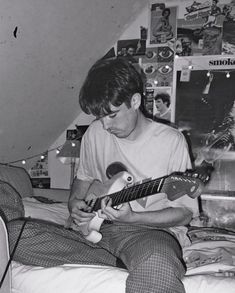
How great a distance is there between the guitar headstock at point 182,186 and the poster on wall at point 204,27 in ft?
5.47

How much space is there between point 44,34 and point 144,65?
3.44 feet

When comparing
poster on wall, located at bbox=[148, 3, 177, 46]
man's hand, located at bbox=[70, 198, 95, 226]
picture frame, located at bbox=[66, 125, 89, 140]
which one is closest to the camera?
man's hand, located at bbox=[70, 198, 95, 226]

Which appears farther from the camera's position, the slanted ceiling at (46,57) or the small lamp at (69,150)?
the small lamp at (69,150)

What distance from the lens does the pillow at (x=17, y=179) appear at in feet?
6.56

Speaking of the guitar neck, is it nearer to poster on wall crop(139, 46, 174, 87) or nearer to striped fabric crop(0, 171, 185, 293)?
striped fabric crop(0, 171, 185, 293)

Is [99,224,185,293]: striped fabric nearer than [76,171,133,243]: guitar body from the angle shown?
Yes

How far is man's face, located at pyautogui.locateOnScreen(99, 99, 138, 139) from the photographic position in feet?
4.38

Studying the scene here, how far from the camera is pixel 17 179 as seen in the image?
208 centimetres

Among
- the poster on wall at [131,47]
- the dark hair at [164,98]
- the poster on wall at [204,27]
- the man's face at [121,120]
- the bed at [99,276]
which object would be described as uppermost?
the poster on wall at [204,27]

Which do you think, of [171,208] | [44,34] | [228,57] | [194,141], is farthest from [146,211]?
[228,57]

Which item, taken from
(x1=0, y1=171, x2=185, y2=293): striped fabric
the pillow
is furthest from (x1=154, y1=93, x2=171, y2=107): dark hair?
(x1=0, y1=171, x2=185, y2=293): striped fabric

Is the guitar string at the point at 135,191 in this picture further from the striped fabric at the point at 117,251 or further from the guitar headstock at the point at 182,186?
the striped fabric at the point at 117,251

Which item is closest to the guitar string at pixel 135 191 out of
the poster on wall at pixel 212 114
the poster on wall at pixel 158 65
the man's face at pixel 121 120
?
the man's face at pixel 121 120

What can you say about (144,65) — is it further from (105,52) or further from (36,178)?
(36,178)
